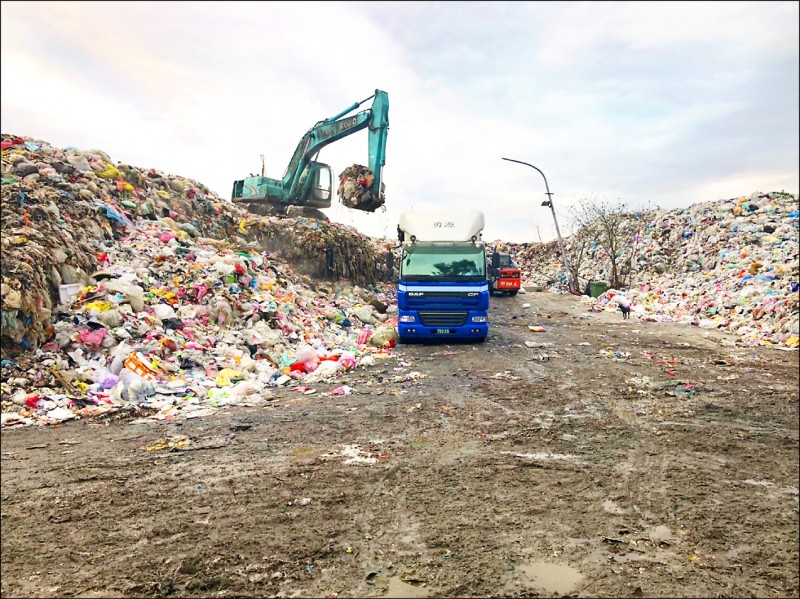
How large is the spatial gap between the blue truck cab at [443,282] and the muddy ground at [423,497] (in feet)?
11.5

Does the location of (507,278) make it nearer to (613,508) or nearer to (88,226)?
(88,226)

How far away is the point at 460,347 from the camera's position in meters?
11.0

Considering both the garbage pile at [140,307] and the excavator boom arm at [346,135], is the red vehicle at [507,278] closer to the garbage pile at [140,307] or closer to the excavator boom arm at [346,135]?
the garbage pile at [140,307]

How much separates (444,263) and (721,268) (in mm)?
13077

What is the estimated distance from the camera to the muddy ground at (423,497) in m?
3.00

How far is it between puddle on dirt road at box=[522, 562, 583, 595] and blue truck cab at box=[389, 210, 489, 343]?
25.3 feet

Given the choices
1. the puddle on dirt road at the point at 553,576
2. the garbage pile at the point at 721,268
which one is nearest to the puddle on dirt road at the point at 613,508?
the puddle on dirt road at the point at 553,576

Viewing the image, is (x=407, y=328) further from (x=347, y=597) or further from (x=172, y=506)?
(x=347, y=597)

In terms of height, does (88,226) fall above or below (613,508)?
above

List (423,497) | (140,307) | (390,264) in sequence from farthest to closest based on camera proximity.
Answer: (390,264)
(140,307)
(423,497)

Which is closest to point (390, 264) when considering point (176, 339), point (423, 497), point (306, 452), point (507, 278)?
point (176, 339)

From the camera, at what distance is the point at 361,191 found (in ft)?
52.1

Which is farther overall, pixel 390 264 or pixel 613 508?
pixel 390 264

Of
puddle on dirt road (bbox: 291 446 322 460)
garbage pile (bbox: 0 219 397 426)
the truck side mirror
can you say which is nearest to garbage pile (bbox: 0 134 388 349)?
garbage pile (bbox: 0 219 397 426)
